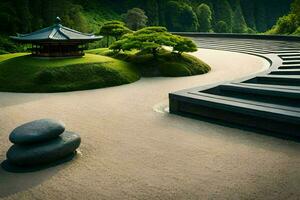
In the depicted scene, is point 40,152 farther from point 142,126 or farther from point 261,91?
point 261,91

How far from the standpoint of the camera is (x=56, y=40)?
64.5 ft

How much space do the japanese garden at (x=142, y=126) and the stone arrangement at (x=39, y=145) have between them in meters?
0.03

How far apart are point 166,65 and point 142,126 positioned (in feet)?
38.8

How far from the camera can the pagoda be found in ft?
64.9

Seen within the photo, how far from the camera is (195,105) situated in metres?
11.5

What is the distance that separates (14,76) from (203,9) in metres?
63.8

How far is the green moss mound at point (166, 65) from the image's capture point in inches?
838

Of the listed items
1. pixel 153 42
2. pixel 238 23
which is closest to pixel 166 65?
pixel 153 42

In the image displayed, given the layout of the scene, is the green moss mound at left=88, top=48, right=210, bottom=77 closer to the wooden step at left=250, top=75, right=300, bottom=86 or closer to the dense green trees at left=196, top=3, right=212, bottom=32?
the wooden step at left=250, top=75, right=300, bottom=86

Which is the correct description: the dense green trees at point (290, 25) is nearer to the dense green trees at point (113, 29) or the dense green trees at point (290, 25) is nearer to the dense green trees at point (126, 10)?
the dense green trees at point (126, 10)

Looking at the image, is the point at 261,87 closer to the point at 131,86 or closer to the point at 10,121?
the point at 131,86

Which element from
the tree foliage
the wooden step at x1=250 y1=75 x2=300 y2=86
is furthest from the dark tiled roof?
the tree foliage

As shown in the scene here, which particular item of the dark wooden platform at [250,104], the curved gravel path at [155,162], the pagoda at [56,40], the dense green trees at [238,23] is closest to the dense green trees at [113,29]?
the pagoda at [56,40]

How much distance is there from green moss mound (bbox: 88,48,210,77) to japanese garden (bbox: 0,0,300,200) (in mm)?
74
